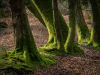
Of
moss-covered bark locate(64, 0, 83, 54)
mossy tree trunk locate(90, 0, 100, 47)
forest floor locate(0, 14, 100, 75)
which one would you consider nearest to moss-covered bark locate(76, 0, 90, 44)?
mossy tree trunk locate(90, 0, 100, 47)

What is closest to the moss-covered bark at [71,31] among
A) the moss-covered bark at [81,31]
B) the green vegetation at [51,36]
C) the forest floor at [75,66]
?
the green vegetation at [51,36]

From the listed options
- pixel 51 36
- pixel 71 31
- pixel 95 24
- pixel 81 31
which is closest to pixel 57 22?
pixel 71 31

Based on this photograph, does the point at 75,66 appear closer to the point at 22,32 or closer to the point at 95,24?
the point at 22,32

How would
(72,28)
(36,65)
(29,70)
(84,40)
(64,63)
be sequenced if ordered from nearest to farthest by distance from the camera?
(29,70) < (36,65) < (64,63) < (72,28) < (84,40)

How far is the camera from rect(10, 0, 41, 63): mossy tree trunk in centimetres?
1399

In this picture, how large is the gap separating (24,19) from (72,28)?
4.18m

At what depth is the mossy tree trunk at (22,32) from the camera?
1399cm

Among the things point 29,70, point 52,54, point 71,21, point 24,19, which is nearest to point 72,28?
point 71,21

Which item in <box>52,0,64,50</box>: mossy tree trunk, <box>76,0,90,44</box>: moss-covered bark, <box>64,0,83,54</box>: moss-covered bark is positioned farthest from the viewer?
<box>76,0,90,44</box>: moss-covered bark

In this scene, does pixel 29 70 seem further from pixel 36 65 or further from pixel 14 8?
pixel 14 8

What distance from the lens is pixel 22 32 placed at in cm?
1398

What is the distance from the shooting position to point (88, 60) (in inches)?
641

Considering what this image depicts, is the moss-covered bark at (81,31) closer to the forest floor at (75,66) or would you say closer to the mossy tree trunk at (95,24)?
the mossy tree trunk at (95,24)

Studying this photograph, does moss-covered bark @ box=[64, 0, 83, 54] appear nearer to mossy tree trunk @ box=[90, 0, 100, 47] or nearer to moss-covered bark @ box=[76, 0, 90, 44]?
mossy tree trunk @ box=[90, 0, 100, 47]
